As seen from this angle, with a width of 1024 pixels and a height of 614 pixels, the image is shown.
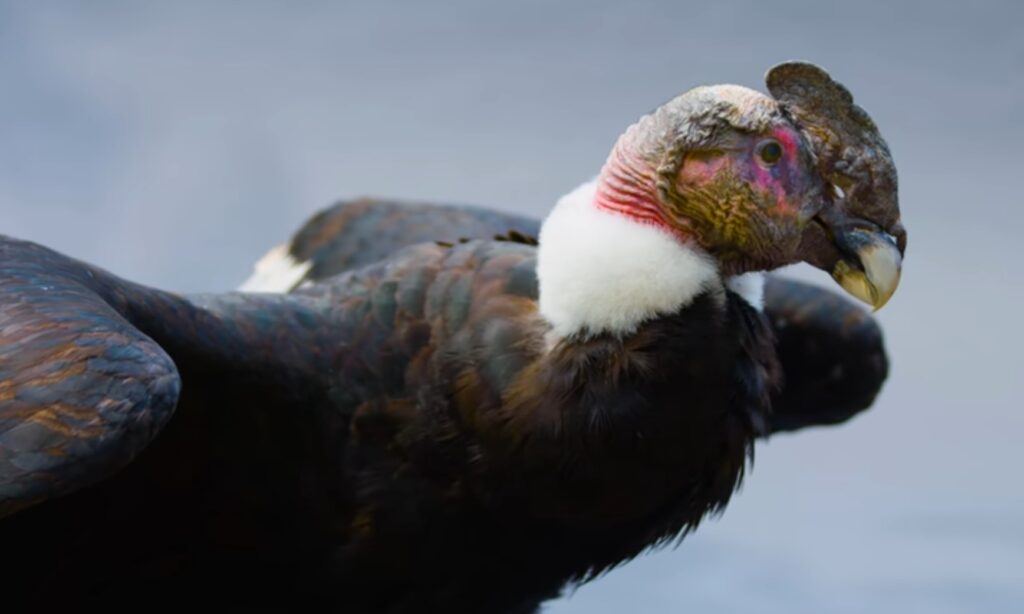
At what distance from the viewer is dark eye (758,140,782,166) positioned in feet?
12.2

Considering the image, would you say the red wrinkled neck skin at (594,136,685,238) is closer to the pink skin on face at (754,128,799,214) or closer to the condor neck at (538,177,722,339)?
the condor neck at (538,177,722,339)

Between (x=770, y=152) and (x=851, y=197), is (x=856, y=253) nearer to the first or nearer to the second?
(x=851, y=197)

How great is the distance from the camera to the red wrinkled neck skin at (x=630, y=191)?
12.5ft

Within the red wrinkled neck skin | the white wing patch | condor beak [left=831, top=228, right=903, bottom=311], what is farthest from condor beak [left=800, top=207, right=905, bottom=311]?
the white wing patch

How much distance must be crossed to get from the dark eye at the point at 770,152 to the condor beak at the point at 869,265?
198mm

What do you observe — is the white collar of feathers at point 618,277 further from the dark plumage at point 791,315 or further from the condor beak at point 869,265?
the dark plumage at point 791,315

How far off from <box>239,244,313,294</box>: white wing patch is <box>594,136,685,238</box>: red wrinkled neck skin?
2.00 metres

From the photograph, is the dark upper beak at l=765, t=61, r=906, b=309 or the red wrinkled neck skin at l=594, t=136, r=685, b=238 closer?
the dark upper beak at l=765, t=61, r=906, b=309

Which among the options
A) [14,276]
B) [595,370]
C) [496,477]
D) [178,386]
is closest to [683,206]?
[595,370]

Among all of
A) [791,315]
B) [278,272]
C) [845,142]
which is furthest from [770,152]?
[278,272]

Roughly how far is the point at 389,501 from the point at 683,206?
2.98 ft

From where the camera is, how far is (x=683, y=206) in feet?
12.4

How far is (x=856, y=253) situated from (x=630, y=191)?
48 centimetres

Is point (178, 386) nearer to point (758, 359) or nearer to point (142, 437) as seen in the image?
point (142, 437)
